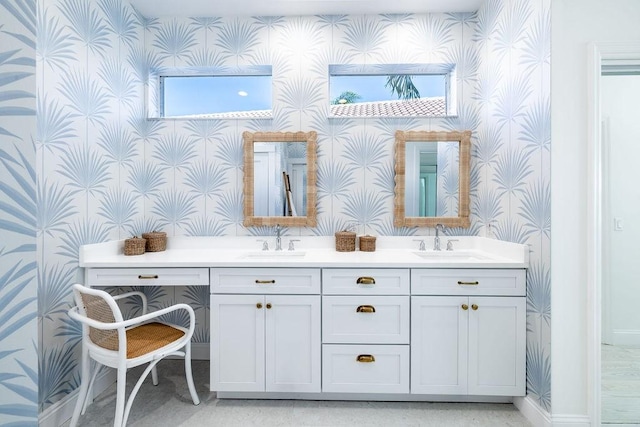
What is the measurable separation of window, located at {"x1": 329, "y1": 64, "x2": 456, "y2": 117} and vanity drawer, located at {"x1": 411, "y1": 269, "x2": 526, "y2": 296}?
4.09ft

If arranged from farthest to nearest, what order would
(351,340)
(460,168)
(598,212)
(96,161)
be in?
(460,168) < (96,161) < (351,340) < (598,212)

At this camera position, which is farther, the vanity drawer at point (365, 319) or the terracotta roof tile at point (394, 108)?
the terracotta roof tile at point (394, 108)

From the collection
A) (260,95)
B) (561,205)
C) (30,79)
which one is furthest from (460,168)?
(30,79)

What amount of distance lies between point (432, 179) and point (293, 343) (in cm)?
149

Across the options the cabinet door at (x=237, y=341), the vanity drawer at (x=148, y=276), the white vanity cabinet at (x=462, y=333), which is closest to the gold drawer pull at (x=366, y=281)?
the white vanity cabinet at (x=462, y=333)

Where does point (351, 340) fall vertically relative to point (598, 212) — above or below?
below

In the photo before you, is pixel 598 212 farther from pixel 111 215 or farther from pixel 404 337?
pixel 111 215

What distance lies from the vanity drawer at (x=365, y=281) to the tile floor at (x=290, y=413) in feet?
2.21

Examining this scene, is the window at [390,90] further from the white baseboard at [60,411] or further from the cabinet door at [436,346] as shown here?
the white baseboard at [60,411]

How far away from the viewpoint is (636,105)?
2.56 metres

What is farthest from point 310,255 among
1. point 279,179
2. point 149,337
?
point 149,337

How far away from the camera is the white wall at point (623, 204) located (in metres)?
2.56

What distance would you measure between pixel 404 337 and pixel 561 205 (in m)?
1.07

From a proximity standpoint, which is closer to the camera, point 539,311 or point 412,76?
point 539,311
